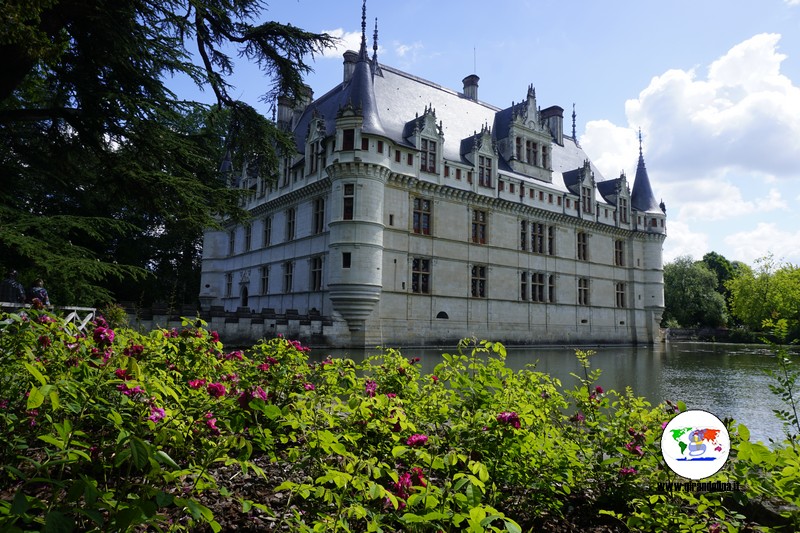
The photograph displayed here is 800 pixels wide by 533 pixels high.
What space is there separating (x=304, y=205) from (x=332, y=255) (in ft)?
16.6

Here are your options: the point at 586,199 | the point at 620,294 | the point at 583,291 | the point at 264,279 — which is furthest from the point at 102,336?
the point at 620,294

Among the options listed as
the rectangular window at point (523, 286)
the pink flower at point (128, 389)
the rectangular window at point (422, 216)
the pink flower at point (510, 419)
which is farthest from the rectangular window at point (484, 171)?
the pink flower at point (128, 389)

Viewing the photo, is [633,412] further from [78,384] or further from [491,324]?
[491,324]

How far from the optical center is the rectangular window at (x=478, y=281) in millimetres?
27828

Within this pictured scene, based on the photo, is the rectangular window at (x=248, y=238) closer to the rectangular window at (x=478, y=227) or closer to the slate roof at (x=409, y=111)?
the slate roof at (x=409, y=111)

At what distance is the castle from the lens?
915 inches

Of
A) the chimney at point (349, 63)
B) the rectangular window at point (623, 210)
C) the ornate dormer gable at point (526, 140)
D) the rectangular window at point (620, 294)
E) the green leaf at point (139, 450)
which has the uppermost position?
the chimney at point (349, 63)

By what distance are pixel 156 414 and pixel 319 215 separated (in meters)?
23.7

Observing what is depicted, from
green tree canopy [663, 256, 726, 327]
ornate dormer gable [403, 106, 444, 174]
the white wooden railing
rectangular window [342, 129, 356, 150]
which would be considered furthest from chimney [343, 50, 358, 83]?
green tree canopy [663, 256, 726, 327]

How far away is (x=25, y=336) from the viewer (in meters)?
3.54

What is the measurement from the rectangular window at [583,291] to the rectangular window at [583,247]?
149cm

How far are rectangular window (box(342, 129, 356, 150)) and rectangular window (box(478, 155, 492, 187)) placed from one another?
326 inches

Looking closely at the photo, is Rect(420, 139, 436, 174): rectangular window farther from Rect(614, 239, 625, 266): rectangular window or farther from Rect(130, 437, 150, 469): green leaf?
Rect(130, 437, 150, 469): green leaf

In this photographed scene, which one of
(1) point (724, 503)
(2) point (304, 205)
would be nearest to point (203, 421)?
(1) point (724, 503)
